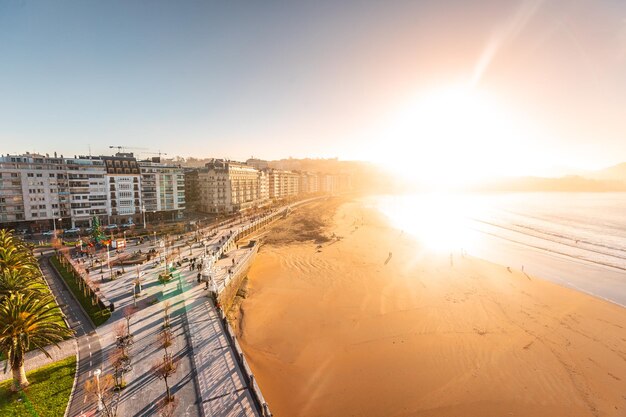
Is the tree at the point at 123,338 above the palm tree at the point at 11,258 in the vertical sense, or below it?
below

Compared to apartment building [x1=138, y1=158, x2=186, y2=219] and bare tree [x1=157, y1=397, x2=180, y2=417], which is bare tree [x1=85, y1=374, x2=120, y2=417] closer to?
bare tree [x1=157, y1=397, x2=180, y2=417]

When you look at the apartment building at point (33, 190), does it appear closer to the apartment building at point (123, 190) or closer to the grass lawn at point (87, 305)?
the apartment building at point (123, 190)

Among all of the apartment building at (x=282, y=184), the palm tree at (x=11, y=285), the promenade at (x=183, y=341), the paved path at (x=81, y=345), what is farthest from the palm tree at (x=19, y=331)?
the apartment building at (x=282, y=184)

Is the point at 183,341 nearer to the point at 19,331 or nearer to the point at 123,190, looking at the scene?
the point at 19,331

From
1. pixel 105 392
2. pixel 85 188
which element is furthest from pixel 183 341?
pixel 85 188

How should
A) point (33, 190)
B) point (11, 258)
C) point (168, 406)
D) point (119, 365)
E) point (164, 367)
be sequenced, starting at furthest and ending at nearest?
point (33, 190) < point (11, 258) < point (119, 365) < point (164, 367) < point (168, 406)

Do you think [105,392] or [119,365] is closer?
[105,392]

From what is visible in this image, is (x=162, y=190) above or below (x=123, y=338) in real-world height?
above
